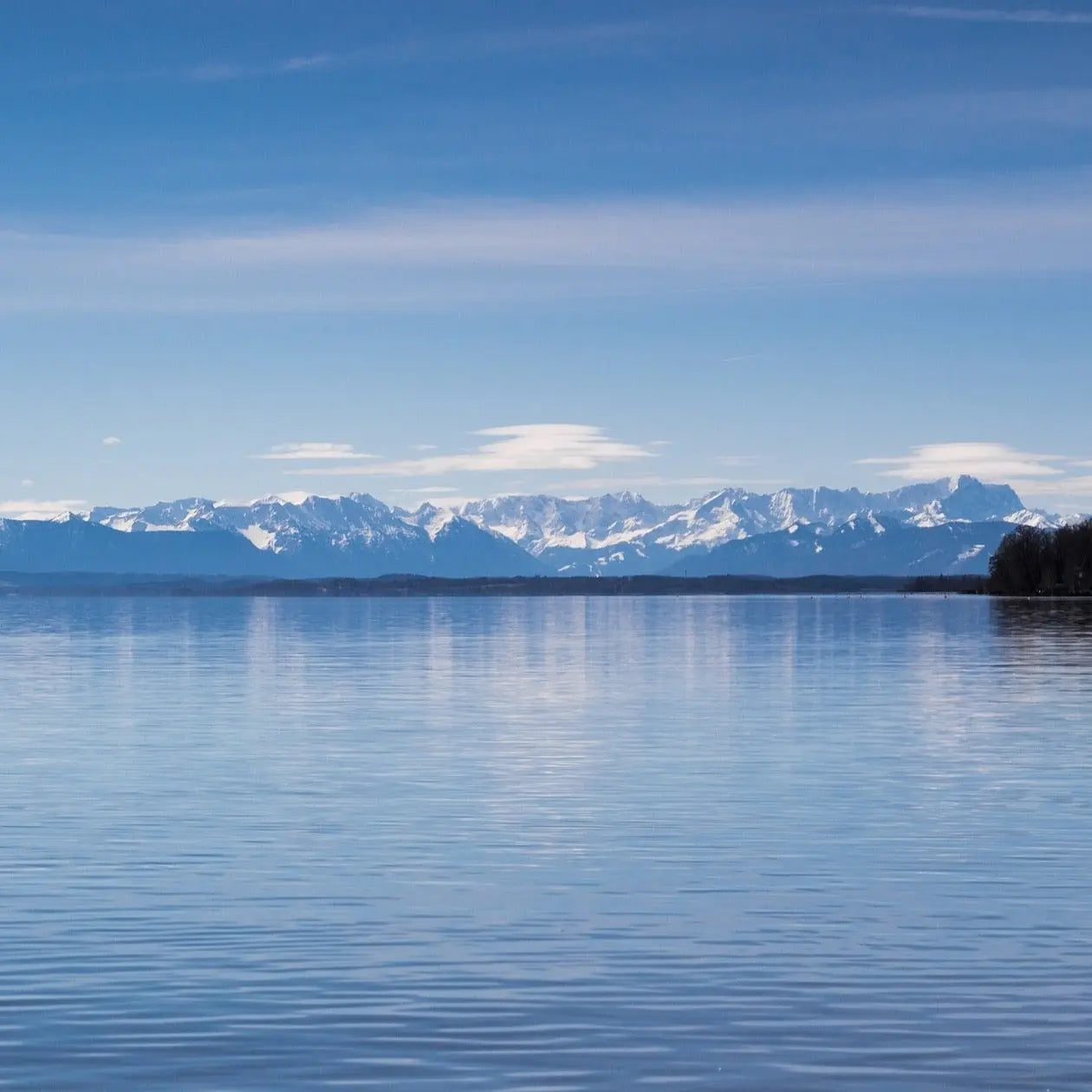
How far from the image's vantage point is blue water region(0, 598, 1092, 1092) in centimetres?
2000

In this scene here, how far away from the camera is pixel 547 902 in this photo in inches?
1138

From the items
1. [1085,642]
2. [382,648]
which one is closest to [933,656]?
[1085,642]

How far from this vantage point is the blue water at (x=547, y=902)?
20000 millimetres

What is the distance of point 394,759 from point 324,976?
2889cm

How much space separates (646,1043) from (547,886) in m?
10.2

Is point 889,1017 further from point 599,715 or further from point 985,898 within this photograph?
point 599,715

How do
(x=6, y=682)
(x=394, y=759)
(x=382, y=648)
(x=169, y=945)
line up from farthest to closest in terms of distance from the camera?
1. (x=382, y=648)
2. (x=6, y=682)
3. (x=394, y=759)
4. (x=169, y=945)

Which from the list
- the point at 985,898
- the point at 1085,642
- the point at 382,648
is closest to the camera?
the point at 985,898

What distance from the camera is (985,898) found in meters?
29.2

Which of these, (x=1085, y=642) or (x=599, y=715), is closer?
(x=599, y=715)

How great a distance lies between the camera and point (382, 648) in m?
148

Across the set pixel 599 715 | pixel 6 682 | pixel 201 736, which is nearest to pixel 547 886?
pixel 201 736

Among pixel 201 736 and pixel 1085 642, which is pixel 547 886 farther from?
pixel 1085 642

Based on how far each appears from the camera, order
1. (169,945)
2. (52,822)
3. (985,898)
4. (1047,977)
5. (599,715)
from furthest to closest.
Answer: (599,715), (52,822), (985,898), (169,945), (1047,977)
